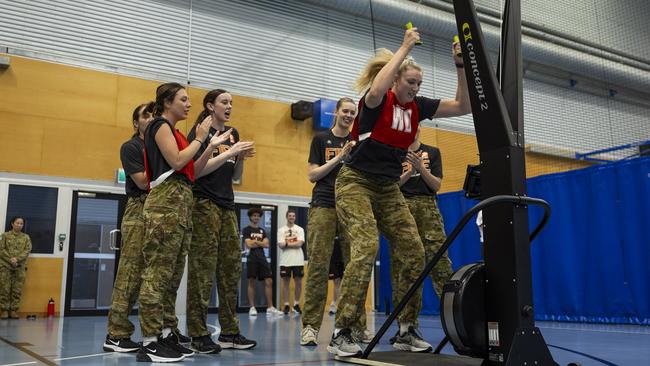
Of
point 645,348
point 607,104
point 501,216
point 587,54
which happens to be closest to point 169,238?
point 501,216

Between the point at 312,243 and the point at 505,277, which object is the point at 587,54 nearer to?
the point at 312,243

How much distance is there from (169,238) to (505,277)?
75.0 inches

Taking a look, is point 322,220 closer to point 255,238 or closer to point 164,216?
point 164,216

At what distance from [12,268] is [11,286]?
303mm

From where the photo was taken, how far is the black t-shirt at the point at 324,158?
457 cm

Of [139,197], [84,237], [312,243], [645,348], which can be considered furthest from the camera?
[84,237]

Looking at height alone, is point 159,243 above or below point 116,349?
above

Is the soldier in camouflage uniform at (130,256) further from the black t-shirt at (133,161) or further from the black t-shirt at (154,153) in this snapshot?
the black t-shirt at (154,153)

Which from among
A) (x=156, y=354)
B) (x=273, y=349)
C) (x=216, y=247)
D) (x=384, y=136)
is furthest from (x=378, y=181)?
(x=156, y=354)

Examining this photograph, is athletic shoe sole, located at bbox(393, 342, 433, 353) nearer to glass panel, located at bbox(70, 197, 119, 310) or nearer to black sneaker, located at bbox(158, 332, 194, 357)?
black sneaker, located at bbox(158, 332, 194, 357)

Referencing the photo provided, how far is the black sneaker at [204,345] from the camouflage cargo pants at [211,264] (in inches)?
1.3

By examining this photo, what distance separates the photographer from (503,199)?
7.98 feet

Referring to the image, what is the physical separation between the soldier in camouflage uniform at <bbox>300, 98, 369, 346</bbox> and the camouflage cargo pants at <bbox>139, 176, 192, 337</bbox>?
1272 millimetres

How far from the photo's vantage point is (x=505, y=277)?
246cm
